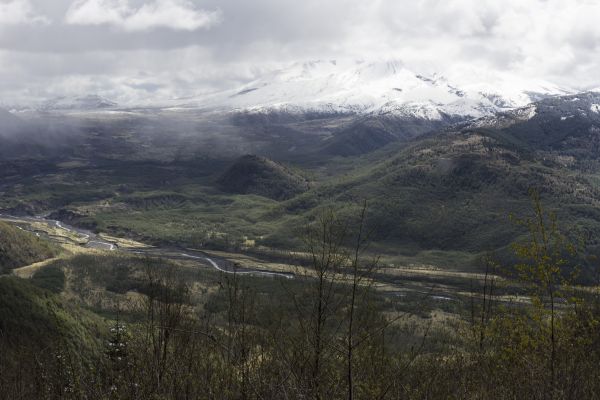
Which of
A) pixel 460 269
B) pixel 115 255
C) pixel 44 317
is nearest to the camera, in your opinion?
pixel 44 317

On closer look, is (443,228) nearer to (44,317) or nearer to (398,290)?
(398,290)

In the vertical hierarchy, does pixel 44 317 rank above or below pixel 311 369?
below

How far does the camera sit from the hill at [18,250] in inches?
4417

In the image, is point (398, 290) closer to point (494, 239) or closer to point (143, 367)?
point (494, 239)

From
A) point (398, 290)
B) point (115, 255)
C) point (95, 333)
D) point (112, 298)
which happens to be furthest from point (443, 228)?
point (95, 333)

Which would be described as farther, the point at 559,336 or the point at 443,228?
the point at 443,228

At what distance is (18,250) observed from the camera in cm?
11756

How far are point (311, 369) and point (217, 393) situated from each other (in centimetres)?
351

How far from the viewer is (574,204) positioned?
187 metres

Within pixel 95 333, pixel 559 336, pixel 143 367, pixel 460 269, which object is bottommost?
pixel 460 269

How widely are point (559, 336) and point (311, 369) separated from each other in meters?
11.3

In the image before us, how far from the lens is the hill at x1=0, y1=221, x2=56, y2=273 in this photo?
11219 cm

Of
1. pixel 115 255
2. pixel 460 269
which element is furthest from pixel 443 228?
pixel 115 255

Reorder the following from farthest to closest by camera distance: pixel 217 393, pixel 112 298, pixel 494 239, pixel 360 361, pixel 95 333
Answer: pixel 494 239 < pixel 112 298 < pixel 95 333 < pixel 217 393 < pixel 360 361
